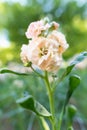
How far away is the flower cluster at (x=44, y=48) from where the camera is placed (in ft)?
1.34

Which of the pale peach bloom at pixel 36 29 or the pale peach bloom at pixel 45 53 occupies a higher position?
the pale peach bloom at pixel 36 29

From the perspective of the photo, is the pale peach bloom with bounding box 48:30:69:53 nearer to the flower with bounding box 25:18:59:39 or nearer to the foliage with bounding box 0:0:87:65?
the flower with bounding box 25:18:59:39

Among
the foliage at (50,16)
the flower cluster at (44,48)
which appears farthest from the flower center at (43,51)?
the foliage at (50,16)

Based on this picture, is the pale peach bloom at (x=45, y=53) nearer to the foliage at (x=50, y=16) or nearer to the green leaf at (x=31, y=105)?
the green leaf at (x=31, y=105)

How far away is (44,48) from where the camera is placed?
0.41 m

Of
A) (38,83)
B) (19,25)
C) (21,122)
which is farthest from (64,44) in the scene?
(19,25)

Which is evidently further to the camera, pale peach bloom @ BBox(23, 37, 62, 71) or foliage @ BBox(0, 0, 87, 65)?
foliage @ BBox(0, 0, 87, 65)

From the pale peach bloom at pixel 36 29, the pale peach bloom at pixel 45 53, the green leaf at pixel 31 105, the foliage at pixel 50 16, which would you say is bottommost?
the green leaf at pixel 31 105

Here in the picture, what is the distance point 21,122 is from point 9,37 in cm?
580

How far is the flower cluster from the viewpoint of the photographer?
0.41 m

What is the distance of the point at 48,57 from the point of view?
0.41m

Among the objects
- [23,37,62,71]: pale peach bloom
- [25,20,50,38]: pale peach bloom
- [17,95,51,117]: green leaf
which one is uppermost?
[25,20,50,38]: pale peach bloom

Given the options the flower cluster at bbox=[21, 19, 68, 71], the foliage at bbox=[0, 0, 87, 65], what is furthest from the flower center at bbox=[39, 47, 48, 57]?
the foliage at bbox=[0, 0, 87, 65]

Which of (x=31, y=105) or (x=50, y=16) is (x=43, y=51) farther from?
(x=50, y=16)
